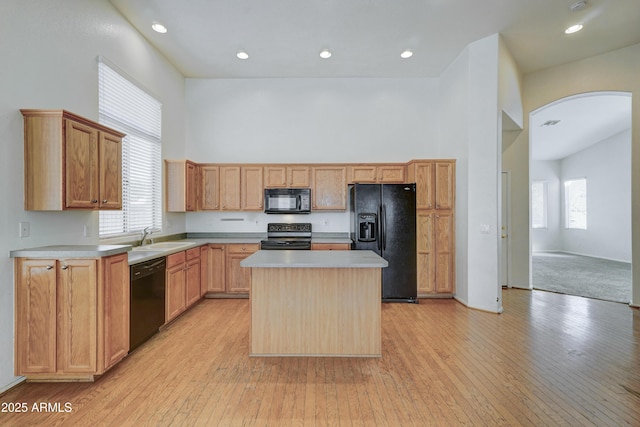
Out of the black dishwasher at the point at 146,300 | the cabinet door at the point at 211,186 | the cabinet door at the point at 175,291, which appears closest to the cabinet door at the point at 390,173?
the cabinet door at the point at 211,186

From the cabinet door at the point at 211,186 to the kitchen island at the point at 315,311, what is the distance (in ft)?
9.02

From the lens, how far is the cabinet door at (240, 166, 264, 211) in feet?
17.3

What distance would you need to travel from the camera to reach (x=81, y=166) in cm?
267

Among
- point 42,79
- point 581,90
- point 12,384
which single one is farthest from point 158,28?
point 581,90

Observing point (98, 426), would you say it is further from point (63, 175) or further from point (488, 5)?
point (488, 5)

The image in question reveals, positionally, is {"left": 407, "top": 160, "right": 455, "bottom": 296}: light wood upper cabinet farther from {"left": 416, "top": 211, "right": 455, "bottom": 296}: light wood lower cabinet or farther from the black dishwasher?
the black dishwasher

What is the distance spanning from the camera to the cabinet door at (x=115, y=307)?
8.29 ft

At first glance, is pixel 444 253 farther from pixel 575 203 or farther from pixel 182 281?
pixel 575 203

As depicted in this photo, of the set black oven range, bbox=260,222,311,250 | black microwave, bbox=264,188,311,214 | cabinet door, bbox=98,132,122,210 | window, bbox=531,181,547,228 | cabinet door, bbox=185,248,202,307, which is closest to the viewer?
cabinet door, bbox=98,132,122,210

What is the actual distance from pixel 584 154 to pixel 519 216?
659 cm

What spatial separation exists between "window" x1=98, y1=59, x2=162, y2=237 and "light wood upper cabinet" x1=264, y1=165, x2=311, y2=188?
5.70 ft

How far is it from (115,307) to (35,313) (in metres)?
0.54

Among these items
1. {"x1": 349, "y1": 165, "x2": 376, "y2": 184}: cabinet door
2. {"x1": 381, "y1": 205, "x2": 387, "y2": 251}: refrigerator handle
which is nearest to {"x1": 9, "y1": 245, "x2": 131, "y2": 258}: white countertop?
{"x1": 381, "y1": 205, "x2": 387, "y2": 251}: refrigerator handle

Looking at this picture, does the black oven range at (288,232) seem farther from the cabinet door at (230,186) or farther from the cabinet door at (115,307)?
the cabinet door at (115,307)
